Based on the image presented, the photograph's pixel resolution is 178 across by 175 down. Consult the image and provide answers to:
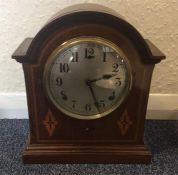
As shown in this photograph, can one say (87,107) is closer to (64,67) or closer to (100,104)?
(100,104)

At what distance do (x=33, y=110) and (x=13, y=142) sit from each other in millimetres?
233

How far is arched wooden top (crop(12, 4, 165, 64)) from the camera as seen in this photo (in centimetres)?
85

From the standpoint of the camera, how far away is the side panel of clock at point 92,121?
891 millimetres

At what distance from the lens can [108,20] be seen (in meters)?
0.86

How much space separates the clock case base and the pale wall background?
37 cm

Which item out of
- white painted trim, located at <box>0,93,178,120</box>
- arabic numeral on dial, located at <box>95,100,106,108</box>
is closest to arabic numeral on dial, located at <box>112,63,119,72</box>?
arabic numeral on dial, located at <box>95,100,106,108</box>

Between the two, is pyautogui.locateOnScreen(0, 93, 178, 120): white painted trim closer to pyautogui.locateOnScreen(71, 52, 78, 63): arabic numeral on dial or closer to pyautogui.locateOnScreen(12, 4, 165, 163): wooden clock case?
pyautogui.locateOnScreen(12, 4, 165, 163): wooden clock case

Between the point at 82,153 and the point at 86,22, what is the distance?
417 mm

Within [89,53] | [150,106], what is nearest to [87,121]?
[89,53]

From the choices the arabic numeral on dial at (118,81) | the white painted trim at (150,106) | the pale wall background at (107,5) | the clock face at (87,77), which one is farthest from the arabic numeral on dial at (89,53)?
the white painted trim at (150,106)

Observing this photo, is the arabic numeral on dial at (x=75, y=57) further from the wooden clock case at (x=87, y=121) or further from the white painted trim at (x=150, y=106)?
the white painted trim at (x=150, y=106)

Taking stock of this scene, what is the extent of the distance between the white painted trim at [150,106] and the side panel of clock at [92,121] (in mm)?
303

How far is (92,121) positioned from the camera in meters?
0.99

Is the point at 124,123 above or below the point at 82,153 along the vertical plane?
above
